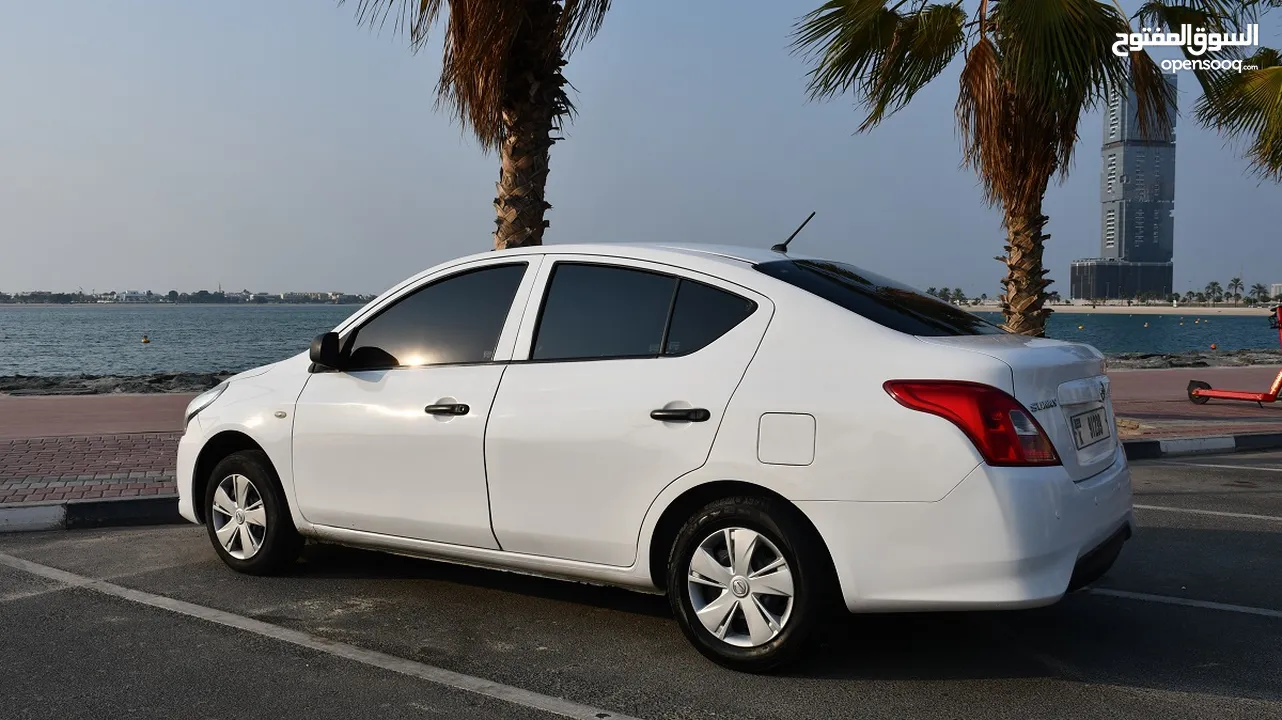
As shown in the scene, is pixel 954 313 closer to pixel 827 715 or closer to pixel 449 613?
pixel 827 715

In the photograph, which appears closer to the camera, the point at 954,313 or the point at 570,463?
the point at 570,463

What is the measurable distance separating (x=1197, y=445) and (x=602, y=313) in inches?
341

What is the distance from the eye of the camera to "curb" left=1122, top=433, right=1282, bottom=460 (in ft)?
34.3

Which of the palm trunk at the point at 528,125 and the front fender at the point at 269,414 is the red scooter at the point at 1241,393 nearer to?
the palm trunk at the point at 528,125

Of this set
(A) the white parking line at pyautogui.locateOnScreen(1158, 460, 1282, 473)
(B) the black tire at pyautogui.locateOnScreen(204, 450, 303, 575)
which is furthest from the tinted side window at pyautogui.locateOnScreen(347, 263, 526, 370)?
(A) the white parking line at pyautogui.locateOnScreen(1158, 460, 1282, 473)

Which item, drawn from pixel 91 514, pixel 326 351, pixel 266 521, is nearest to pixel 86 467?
pixel 91 514

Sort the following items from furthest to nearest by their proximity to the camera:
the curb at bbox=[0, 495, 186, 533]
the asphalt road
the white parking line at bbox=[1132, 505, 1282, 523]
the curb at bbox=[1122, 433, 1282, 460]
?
the curb at bbox=[1122, 433, 1282, 460] → the white parking line at bbox=[1132, 505, 1282, 523] → the curb at bbox=[0, 495, 186, 533] → the asphalt road

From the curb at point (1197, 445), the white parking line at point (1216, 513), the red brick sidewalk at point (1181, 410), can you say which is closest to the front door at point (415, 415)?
the white parking line at point (1216, 513)

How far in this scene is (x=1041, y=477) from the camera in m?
3.61

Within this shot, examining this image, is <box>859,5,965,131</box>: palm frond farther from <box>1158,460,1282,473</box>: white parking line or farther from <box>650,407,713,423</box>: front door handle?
<box>650,407,713,423</box>: front door handle

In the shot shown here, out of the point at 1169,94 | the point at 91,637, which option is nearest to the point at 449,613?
the point at 91,637

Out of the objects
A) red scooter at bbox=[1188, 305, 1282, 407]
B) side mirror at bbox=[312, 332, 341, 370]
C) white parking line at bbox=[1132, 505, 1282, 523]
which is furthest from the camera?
red scooter at bbox=[1188, 305, 1282, 407]

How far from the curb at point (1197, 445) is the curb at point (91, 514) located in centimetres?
816

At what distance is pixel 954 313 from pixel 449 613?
256cm
